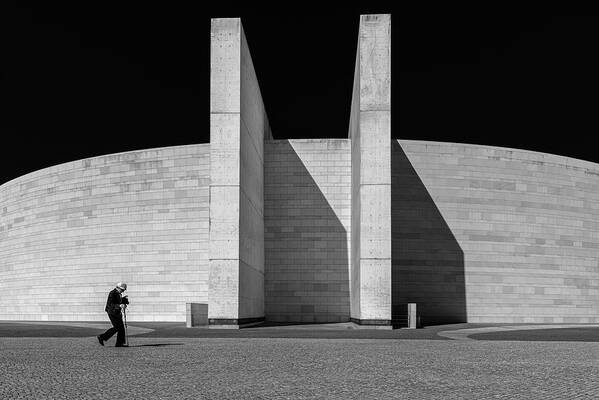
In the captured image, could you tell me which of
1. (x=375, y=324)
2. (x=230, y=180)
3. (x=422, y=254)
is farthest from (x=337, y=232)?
(x=230, y=180)

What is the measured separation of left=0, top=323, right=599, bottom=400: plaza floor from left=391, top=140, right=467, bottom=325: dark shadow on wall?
1278 cm

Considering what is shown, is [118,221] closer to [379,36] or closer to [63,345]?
[379,36]

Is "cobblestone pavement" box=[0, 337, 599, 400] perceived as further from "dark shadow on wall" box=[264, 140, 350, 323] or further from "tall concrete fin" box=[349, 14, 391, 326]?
"dark shadow on wall" box=[264, 140, 350, 323]

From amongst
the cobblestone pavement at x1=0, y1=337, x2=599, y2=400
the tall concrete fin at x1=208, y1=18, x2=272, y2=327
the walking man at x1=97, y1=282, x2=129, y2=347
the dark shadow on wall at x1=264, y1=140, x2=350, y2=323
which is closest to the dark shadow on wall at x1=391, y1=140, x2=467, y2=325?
the dark shadow on wall at x1=264, y1=140, x2=350, y2=323

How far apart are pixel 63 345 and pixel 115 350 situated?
164 centimetres

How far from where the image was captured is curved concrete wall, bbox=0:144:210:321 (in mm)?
26438

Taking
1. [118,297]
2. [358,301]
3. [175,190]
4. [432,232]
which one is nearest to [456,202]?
[432,232]

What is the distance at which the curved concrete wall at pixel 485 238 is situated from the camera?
26094 mm

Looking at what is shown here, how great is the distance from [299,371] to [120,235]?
20.5m

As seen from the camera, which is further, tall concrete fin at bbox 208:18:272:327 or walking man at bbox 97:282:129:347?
tall concrete fin at bbox 208:18:272:327

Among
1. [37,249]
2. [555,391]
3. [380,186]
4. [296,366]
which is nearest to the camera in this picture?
[555,391]

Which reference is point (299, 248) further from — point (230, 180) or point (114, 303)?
point (114, 303)

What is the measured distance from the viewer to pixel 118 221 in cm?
2744

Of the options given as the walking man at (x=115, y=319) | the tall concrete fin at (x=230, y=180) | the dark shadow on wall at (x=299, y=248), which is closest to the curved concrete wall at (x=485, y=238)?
the dark shadow on wall at (x=299, y=248)
